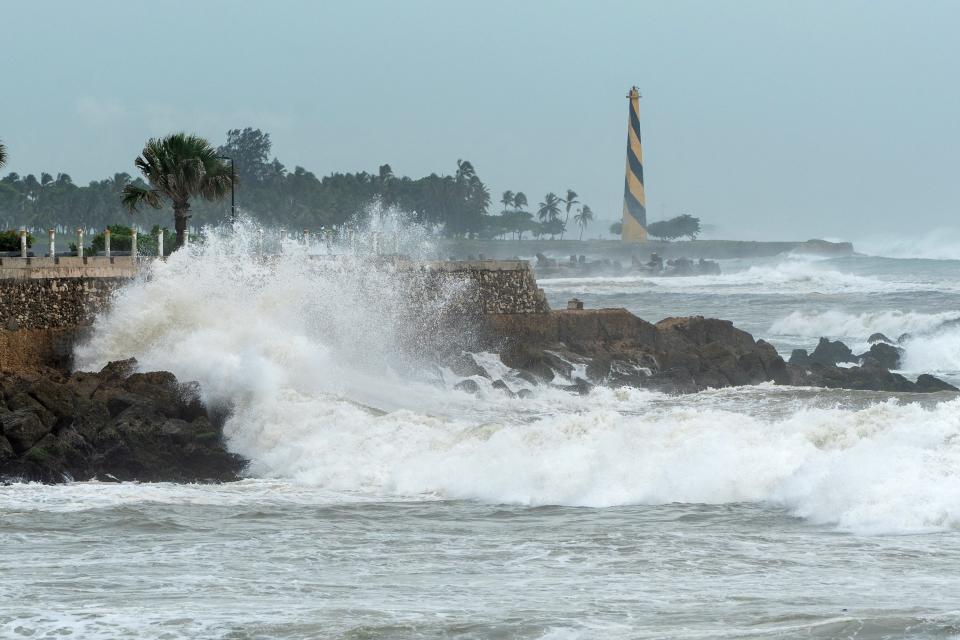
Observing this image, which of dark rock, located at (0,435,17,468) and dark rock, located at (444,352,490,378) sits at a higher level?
dark rock, located at (444,352,490,378)

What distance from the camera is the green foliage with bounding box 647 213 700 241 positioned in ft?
452

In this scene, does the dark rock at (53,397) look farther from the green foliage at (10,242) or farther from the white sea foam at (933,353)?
the white sea foam at (933,353)

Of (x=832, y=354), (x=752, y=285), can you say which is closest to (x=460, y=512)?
(x=832, y=354)

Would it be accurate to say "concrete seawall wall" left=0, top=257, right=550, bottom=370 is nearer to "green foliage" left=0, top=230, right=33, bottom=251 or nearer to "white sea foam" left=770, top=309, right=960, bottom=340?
"green foliage" left=0, top=230, right=33, bottom=251

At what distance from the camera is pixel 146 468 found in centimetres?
1642

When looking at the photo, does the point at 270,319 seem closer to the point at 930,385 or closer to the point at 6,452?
the point at 6,452

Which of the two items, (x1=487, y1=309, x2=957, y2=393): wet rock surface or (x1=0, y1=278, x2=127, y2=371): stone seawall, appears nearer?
(x1=0, y1=278, x2=127, y2=371): stone seawall

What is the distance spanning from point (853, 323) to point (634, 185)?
3474 centimetres

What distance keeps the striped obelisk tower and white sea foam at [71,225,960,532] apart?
168ft

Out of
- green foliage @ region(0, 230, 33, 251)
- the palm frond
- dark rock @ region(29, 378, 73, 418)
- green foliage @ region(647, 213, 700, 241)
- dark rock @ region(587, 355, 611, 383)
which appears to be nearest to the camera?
dark rock @ region(29, 378, 73, 418)

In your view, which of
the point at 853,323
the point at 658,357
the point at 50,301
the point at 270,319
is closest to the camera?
the point at 50,301

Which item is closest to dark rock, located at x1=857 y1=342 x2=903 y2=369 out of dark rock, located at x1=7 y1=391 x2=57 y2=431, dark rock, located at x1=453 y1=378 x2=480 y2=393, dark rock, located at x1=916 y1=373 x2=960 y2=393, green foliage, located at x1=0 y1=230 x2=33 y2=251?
dark rock, located at x1=916 y1=373 x2=960 y2=393

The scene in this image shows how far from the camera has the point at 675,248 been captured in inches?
4377

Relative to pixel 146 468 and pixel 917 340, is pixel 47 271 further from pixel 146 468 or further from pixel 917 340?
pixel 917 340
